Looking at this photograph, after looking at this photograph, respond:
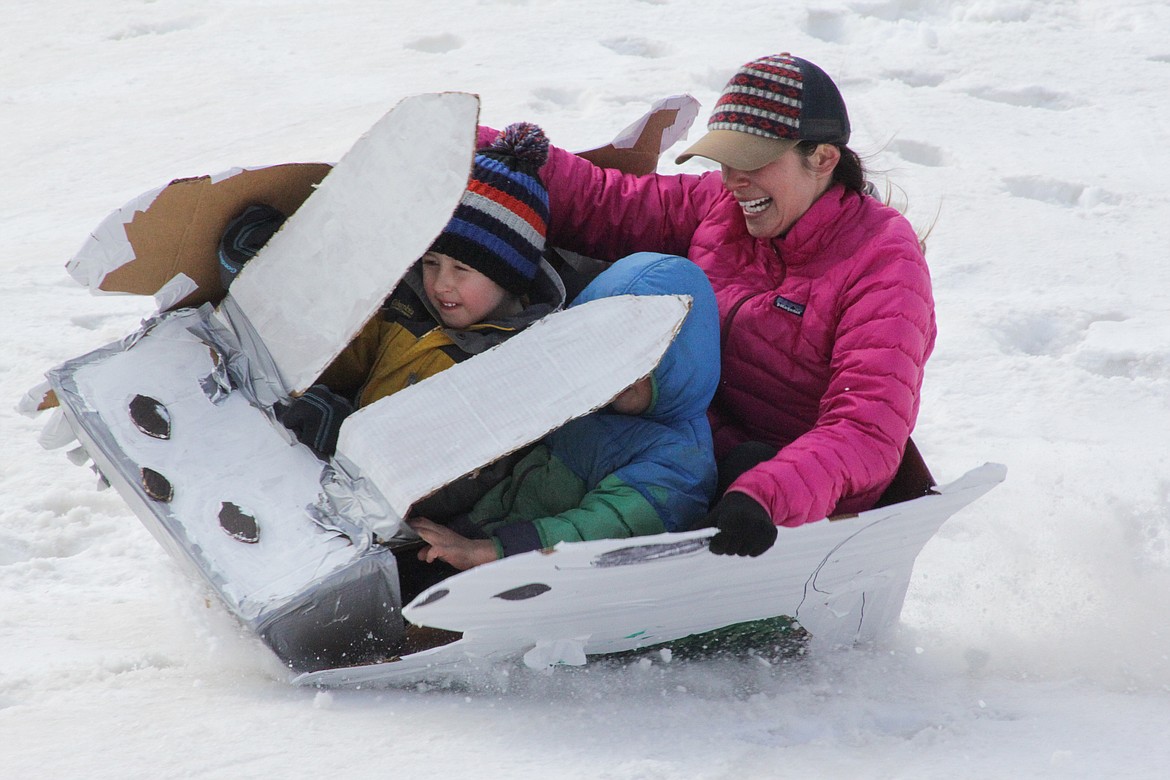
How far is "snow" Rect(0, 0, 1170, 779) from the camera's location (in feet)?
4.67

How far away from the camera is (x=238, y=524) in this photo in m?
1.48

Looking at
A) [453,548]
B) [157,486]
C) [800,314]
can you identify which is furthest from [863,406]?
[157,486]

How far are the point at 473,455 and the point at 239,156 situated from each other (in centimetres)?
264

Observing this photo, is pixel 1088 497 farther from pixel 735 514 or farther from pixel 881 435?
pixel 735 514

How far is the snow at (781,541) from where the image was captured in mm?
1425

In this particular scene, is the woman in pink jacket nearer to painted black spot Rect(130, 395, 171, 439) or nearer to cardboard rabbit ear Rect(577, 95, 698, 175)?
cardboard rabbit ear Rect(577, 95, 698, 175)

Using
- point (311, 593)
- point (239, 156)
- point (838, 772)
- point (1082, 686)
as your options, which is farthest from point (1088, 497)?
point (239, 156)

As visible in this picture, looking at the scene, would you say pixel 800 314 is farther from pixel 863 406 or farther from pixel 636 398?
pixel 636 398

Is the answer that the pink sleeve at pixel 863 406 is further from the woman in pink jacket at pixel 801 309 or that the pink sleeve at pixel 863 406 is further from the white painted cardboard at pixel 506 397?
the white painted cardboard at pixel 506 397

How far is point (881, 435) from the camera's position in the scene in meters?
1.60

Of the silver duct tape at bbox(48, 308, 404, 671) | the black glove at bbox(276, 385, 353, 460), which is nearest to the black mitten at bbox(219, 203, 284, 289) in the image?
the silver duct tape at bbox(48, 308, 404, 671)

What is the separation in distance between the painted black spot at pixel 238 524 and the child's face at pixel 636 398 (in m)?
0.54

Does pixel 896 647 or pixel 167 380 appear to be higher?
pixel 167 380

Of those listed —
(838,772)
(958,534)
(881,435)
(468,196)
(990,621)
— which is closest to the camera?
(838,772)
